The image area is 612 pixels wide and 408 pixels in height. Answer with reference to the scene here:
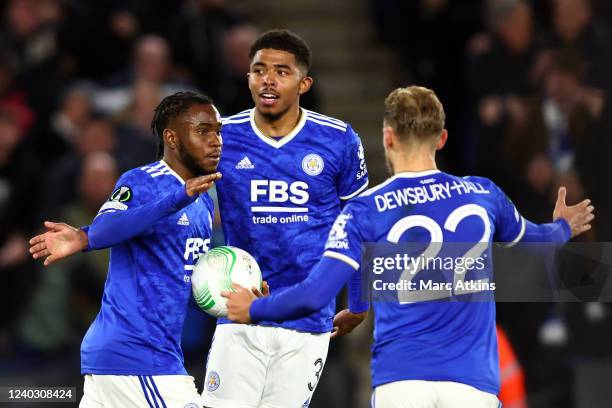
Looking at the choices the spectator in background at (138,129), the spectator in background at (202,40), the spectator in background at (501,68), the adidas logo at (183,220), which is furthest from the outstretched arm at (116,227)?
the spectator in background at (202,40)

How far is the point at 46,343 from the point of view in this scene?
9188 mm

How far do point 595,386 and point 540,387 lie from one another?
0.43m

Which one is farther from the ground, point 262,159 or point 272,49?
point 272,49

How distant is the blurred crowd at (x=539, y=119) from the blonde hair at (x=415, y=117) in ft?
10.8

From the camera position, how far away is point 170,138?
536 centimetres

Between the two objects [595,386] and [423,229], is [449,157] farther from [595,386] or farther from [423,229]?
[423,229]

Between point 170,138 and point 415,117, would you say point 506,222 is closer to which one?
point 415,117

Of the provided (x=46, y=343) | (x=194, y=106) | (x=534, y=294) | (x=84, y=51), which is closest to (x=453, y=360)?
(x=194, y=106)

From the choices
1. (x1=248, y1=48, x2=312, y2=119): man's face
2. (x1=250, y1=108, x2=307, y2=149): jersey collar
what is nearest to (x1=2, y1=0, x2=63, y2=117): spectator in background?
(x1=250, y1=108, x2=307, y2=149): jersey collar

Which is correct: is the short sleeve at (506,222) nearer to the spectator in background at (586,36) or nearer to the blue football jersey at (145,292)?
the blue football jersey at (145,292)

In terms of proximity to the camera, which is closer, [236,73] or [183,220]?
[183,220]

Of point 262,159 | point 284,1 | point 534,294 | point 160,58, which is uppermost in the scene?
point 284,1

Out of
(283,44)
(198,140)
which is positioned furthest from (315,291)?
(283,44)

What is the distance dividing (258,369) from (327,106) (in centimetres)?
664
